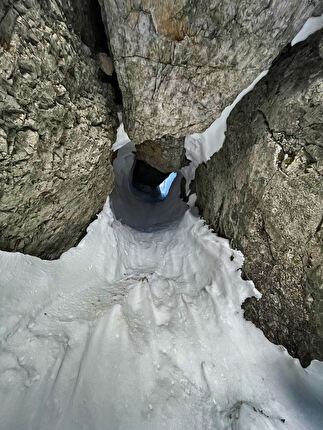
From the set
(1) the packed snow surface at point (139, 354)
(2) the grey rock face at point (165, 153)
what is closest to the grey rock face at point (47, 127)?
(1) the packed snow surface at point (139, 354)

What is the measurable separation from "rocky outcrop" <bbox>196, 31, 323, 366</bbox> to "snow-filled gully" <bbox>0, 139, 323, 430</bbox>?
0.27 meters

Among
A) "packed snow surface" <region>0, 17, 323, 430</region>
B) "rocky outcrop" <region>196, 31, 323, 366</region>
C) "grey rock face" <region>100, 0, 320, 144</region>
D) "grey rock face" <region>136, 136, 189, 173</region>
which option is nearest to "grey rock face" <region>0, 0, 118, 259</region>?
"packed snow surface" <region>0, 17, 323, 430</region>

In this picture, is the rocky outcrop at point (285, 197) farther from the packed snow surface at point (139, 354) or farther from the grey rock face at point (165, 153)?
the grey rock face at point (165, 153)

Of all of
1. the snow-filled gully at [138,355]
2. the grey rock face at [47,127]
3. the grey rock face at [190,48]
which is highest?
the grey rock face at [190,48]

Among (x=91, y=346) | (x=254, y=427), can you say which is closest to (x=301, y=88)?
(x=254, y=427)

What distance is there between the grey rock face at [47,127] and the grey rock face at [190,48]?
1.97 ft

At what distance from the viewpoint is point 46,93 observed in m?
2.26

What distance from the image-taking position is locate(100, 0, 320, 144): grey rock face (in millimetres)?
2332

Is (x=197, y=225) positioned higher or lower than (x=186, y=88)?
lower

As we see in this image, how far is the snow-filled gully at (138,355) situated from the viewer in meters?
1.95

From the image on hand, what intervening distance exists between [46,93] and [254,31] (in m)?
2.80

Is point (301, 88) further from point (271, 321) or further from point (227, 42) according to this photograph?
point (271, 321)

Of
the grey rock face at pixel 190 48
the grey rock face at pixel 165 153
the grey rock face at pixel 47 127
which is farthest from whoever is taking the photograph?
the grey rock face at pixel 165 153

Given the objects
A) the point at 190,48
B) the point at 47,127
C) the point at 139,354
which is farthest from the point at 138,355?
the point at 190,48
